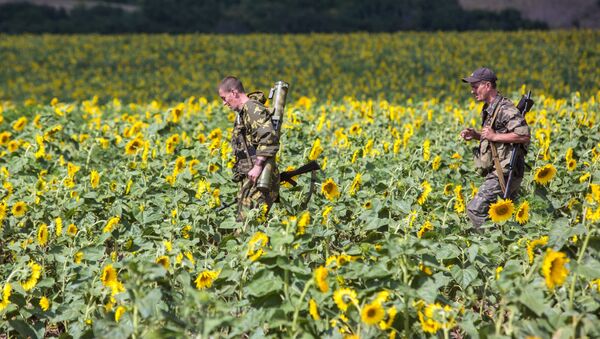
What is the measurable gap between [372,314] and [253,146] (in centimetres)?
228

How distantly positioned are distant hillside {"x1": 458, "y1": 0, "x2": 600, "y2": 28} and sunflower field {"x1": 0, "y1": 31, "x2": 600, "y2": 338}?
30.4 meters

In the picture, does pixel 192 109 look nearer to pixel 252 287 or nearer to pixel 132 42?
pixel 252 287

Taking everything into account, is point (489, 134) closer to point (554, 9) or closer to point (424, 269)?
point (424, 269)

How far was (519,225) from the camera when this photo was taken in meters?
4.96

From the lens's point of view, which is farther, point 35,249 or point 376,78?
point 376,78

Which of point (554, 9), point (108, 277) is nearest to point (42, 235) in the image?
point (108, 277)

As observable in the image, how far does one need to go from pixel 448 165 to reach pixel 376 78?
13154 mm

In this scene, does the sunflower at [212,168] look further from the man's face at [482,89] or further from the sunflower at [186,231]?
the man's face at [482,89]

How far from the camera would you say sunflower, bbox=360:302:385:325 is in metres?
3.25

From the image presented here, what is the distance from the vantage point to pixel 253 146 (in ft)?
17.4

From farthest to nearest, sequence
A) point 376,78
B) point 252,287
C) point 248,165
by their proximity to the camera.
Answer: point 376,78 < point 248,165 < point 252,287

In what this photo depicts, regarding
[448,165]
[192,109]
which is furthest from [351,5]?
[448,165]

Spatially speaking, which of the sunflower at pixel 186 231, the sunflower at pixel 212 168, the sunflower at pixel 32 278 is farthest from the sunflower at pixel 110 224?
the sunflower at pixel 212 168

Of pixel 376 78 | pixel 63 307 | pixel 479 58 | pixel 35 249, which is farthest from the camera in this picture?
pixel 479 58
